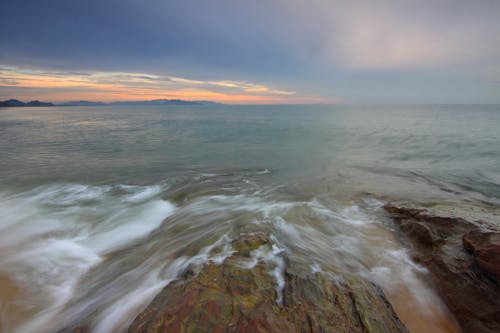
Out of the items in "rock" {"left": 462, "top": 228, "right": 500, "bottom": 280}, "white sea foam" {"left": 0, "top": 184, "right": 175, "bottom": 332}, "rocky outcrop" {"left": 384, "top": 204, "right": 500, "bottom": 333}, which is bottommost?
"white sea foam" {"left": 0, "top": 184, "right": 175, "bottom": 332}

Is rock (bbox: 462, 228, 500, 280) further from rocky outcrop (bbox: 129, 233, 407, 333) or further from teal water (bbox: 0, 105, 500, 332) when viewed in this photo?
rocky outcrop (bbox: 129, 233, 407, 333)

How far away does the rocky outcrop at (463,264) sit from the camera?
4.09 meters

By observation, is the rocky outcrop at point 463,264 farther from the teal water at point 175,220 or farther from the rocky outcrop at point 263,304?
the rocky outcrop at point 263,304

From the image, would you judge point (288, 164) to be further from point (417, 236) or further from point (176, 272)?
point (176, 272)

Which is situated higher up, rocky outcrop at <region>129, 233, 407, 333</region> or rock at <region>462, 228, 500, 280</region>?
rock at <region>462, 228, 500, 280</region>

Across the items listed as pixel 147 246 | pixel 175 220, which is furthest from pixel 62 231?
pixel 175 220

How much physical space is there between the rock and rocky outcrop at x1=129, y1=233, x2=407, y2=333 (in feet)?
6.87

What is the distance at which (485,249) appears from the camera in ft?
15.3

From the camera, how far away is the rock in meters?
4.38

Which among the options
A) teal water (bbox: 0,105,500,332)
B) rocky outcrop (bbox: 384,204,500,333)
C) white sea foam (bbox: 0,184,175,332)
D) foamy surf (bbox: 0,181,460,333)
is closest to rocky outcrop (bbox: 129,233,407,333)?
foamy surf (bbox: 0,181,460,333)

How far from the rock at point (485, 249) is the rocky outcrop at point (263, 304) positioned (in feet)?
6.87

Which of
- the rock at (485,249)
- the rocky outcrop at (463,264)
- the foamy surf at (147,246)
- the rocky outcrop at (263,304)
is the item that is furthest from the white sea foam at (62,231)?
the rock at (485,249)

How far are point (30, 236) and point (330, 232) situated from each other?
9.18m

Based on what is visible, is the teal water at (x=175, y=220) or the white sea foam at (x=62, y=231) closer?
the teal water at (x=175, y=220)
